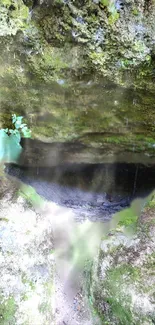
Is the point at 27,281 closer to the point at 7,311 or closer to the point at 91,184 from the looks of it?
the point at 7,311

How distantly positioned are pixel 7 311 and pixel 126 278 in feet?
4.31

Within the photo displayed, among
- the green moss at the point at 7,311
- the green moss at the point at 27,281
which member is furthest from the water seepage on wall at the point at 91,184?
the green moss at the point at 7,311

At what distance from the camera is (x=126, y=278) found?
2.97 meters

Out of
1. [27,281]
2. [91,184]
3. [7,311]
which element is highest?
[91,184]

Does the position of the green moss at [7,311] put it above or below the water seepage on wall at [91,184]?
below

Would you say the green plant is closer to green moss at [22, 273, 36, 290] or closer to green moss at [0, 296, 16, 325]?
green moss at [22, 273, 36, 290]

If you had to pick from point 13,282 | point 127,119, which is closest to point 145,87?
point 127,119

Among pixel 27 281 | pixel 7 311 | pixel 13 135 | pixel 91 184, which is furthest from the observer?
pixel 91 184

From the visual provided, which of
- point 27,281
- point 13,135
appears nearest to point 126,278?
point 27,281

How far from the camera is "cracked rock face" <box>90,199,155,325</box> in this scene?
2.78 metres

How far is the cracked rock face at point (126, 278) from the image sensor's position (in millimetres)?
2779

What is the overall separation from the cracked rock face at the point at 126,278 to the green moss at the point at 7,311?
912 mm

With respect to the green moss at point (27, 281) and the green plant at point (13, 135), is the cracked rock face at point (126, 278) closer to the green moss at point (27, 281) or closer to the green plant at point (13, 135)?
the green moss at point (27, 281)

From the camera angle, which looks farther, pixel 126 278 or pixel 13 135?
pixel 13 135
